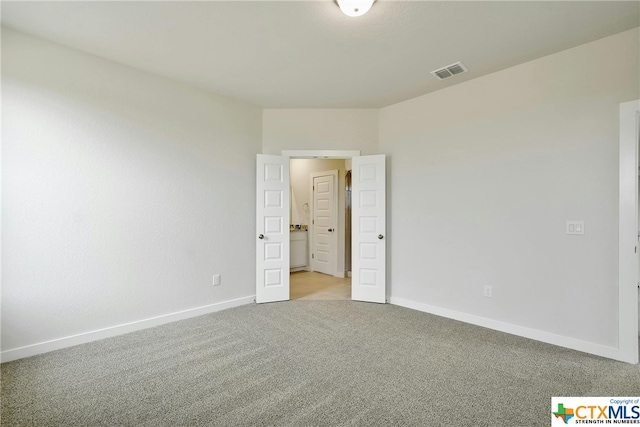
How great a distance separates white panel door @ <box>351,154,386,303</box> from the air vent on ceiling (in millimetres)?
1181

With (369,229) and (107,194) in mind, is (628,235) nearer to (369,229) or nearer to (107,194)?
(369,229)

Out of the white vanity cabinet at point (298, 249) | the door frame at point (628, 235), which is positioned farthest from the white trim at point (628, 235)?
the white vanity cabinet at point (298, 249)

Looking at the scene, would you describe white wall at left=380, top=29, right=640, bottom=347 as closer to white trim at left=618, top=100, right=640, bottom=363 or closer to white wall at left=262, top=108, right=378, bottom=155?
white trim at left=618, top=100, right=640, bottom=363

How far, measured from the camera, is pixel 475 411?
1873 millimetres

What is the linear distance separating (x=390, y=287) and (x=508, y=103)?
2.60 metres

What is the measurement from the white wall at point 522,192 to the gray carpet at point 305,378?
1.50 feet

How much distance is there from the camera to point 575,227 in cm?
276

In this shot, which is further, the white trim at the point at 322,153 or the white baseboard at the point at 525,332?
the white trim at the point at 322,153

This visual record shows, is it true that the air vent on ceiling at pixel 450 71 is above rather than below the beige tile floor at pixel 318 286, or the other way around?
above

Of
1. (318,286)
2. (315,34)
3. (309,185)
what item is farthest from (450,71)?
(309,185)

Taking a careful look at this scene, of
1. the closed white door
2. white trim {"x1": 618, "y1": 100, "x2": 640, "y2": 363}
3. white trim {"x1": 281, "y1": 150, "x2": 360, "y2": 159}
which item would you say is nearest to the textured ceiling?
white trim {"x1": 618, "y1": 100, "x2": 640, "y2": 363}

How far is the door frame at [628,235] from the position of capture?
2441mm

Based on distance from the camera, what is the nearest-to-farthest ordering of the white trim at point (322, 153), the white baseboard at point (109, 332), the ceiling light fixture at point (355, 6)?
the ceiling light fixture at point (355, 6) < the white baseboard at point (109, 332) < the white trim at point (322, 153)

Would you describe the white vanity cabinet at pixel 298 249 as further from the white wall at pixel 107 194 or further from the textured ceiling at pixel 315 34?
the textured ceiling at pixel 315 34
